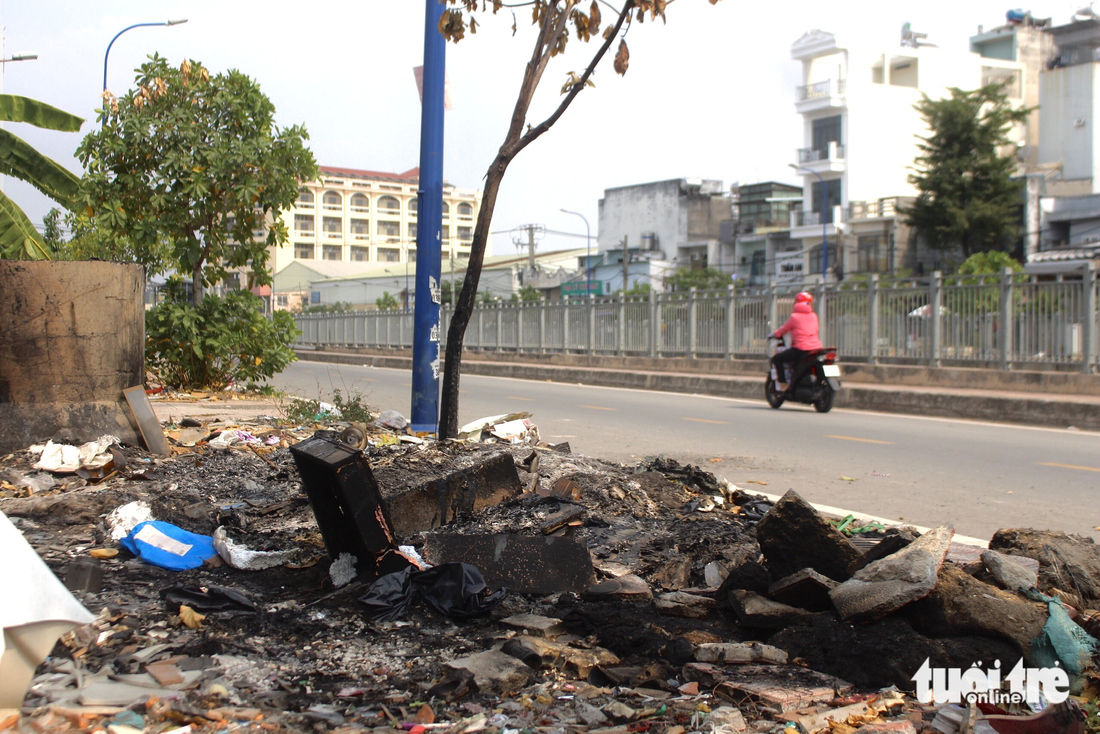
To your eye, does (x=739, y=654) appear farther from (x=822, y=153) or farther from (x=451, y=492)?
(x=822, y=153)

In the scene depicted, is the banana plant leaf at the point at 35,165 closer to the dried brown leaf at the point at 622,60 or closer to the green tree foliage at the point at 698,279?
the dried brown leaf at the point at 622,60

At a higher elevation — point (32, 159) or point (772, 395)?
point (32, 159)

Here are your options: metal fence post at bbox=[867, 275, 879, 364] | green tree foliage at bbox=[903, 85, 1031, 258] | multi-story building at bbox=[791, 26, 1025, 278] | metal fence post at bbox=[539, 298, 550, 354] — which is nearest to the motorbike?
metal fence post at bbox=[867, 275, 879, 364]

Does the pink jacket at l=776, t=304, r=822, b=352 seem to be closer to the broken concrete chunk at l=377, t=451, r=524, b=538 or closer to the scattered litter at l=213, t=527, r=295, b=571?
the broken concrete chunk at l=377, t=451, r=524, b=538

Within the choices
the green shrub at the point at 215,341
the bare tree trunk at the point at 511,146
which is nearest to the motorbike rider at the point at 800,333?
the green shrub at the point at 215,341

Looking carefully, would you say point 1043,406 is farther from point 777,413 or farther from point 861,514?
point 861,514

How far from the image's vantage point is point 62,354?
6.57m

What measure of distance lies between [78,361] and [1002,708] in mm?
6269

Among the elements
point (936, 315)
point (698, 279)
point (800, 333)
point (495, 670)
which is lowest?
point (495, 670)

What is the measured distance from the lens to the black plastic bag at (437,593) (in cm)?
379

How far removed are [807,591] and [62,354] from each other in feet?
18.1

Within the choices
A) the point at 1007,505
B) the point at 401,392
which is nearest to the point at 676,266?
the point at 401,392

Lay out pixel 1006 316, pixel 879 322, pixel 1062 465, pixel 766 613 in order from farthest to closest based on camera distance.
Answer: pixel 879 322 → pixel 1006 316 → pixel 1062 465 → pixel 766 613

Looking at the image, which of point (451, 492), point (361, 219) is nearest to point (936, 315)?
point (451, 492)
